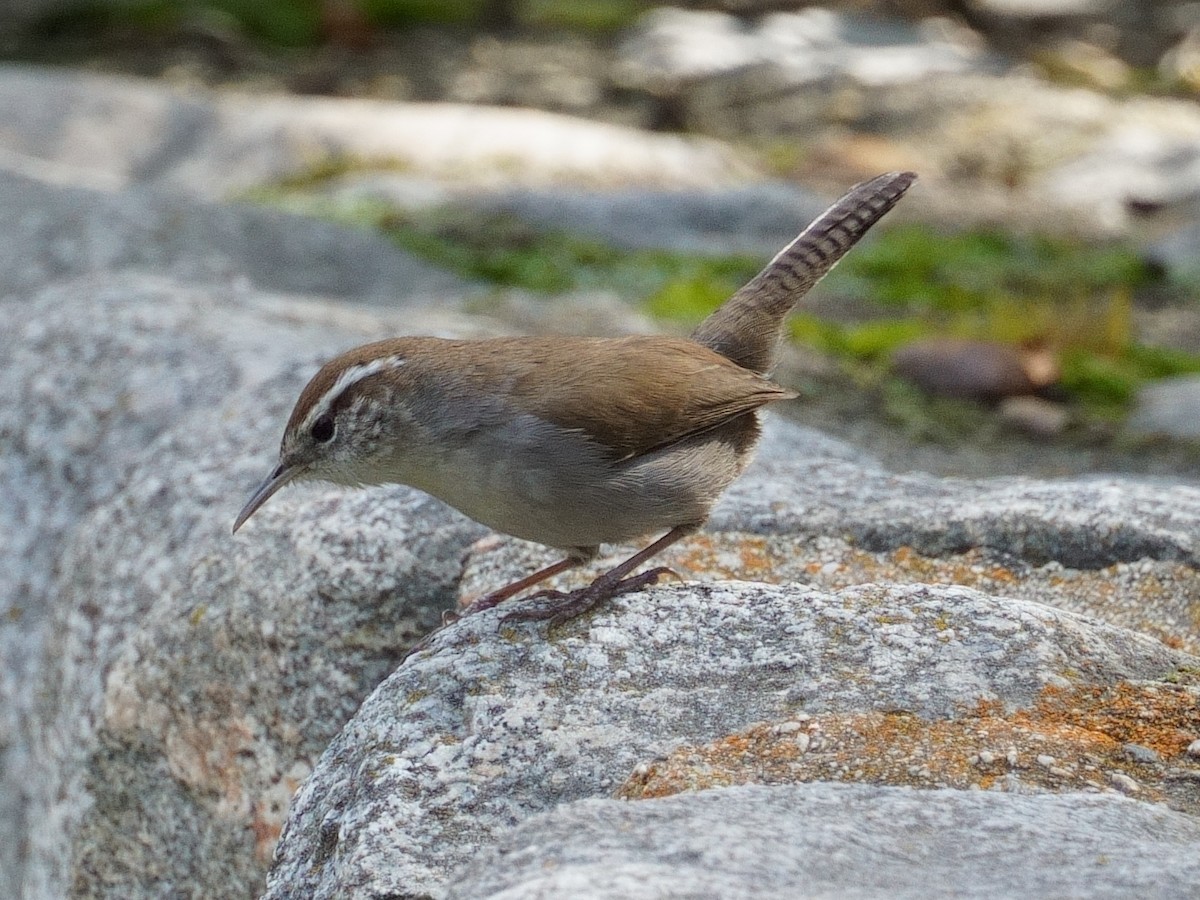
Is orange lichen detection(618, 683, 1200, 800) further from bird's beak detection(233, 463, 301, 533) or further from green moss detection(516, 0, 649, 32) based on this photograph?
green moss detection(516, 0, 649, 32)

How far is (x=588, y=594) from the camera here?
11.3 ft

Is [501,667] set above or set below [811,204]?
above

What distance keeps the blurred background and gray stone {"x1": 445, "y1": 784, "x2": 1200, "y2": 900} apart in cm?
363

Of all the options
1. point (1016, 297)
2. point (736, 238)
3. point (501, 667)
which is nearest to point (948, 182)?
point (736, 238)

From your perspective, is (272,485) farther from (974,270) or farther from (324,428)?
(974,270)

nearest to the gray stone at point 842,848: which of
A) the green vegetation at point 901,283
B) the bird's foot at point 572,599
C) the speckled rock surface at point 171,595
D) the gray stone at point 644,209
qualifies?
the bird's foot at point 572,599

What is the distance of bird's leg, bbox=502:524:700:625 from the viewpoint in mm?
3350

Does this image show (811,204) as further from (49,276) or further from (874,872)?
(874,872)

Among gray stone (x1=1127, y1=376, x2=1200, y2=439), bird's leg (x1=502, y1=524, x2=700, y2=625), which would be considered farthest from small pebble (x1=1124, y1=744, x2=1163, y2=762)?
gray stone (x1=1127, y1=376, x2=1200, y2=439)

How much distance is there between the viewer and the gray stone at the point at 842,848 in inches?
87.4

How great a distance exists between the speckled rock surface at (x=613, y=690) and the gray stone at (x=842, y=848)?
239 millimetres

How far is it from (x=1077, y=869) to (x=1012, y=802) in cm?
30

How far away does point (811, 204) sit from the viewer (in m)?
11.1

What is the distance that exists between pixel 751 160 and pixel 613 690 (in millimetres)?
11655
